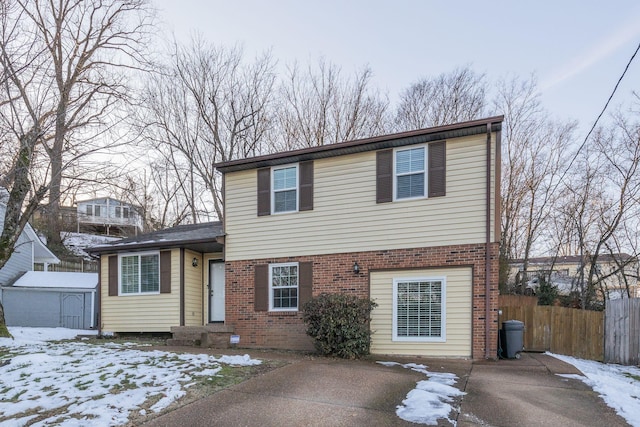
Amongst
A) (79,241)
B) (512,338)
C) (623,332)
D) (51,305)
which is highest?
(79,241)

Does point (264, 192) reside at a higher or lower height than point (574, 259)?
higher

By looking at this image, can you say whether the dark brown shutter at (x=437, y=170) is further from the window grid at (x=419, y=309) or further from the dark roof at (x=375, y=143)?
the window grid at (x=419, y=309)

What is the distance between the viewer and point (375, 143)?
9391 mm

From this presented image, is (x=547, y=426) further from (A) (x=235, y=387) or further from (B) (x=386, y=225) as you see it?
(B) (x=386, y=225)

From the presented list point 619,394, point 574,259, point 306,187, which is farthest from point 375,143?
point 574,259

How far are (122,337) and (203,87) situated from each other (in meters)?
13.6

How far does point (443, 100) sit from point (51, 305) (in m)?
20.0

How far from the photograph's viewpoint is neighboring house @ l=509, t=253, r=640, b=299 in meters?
17.6

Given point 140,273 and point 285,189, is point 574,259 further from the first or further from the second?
Result: point 140,273

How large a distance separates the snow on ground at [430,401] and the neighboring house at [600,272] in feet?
47.8

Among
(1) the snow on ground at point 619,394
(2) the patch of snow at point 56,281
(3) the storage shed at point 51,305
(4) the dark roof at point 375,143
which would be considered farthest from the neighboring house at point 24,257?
(1) the snow on ground at point 619,394

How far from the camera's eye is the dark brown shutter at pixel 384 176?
9.32 m

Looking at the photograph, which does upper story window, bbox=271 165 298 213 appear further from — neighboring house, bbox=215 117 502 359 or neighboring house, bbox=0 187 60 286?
neighboring house, bbox=0 187 60 286

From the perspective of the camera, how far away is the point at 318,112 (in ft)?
70.2
